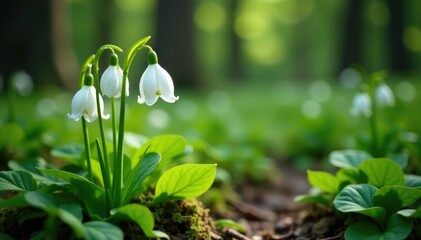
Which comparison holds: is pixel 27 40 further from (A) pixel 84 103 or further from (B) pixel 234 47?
(B) pixel 234 47

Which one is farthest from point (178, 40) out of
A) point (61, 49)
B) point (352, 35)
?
point (352, 35)

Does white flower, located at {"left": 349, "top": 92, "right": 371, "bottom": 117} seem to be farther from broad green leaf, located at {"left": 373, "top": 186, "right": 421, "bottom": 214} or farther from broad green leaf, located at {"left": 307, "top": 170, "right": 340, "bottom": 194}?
broad green leaf, located at {"left": 373, "top": 186, "right": 421, "bottom": 214}

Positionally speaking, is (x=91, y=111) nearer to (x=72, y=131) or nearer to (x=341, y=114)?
(x=72, y=131)

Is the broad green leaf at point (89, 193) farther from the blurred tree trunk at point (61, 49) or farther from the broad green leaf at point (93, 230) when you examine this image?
the blurred tree trunk at point (61, 49)

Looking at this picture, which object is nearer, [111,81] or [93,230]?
[93,230]

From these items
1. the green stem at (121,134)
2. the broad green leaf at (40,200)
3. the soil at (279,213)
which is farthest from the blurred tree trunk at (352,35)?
the broad green leaf at (40,200)

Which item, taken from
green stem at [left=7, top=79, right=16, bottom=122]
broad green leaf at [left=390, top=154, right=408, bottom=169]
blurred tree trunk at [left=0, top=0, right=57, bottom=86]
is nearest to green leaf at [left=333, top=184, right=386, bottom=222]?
broad green leaf at [left=390, top=154, right=408, bottom=169]
